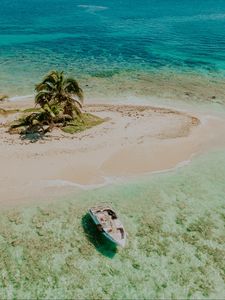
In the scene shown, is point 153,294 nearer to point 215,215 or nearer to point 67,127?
point 215,215

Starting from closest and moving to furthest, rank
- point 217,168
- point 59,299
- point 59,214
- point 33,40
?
point 59,299, point 59,214, point 217,168, point 33,40

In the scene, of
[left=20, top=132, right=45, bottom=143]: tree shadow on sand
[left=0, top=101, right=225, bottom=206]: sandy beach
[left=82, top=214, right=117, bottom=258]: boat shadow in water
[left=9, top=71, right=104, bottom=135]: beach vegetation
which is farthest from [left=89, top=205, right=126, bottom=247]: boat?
[left=9, top=71, right=104, bottom=135]: beach vegetation

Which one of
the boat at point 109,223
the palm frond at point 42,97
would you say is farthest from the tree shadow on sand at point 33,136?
the boat at point 109,223

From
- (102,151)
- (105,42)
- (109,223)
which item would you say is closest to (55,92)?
(102,151)

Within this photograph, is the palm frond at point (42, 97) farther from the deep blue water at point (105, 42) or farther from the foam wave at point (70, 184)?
the deep blue water at point (105, 42)

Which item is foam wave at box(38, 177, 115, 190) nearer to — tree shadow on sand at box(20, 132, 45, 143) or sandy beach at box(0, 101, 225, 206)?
sandy beach at box(0, 101, 225, 206)

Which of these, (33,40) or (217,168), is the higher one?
(33,40)

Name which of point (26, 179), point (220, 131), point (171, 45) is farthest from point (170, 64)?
point (26, 179)
